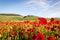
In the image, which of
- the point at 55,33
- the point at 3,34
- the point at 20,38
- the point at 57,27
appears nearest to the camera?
the point at 55,33

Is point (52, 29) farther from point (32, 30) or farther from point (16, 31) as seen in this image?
point (16, 31)

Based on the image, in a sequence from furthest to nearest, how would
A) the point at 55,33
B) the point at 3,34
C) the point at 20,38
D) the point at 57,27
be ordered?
the point at 3,34 < the point at 20,38 < the point at 57,27 < the point at 55,33

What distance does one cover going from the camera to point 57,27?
5328 mm

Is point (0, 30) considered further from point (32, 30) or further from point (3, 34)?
point (32, 30)

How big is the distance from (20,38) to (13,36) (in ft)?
0.86

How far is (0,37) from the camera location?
6.05m

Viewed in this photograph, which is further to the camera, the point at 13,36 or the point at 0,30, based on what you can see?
the point at 0,30

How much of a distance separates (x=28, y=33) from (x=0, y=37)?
3.77ft

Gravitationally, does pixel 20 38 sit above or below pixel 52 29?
below

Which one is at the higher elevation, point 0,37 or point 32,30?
point 32,30

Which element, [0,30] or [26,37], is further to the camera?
[0,30]

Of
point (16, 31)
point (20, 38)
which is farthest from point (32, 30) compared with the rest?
point (16, 31)

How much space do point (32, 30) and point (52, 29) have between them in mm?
624

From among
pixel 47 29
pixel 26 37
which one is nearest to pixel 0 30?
pixel 26 37
